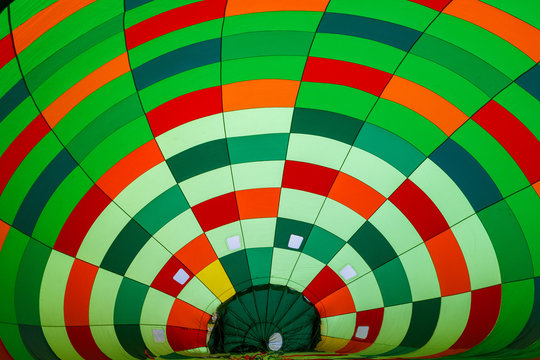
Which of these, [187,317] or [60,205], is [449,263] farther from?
[60,205]

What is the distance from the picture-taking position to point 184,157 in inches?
142

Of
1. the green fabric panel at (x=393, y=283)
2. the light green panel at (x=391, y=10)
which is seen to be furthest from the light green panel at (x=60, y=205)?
the green fabric panel at (x=393, y=283)

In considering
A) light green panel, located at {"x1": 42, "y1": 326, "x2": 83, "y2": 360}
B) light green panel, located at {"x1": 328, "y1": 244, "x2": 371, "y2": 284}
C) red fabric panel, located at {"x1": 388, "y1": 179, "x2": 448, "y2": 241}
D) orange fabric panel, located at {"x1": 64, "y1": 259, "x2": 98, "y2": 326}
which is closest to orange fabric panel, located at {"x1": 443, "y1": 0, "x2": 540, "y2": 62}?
red fabric panel, located at {"x1": 388, "y1": 179, "x2": 448, "y2": 241}

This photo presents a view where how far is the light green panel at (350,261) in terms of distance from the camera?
4004mm

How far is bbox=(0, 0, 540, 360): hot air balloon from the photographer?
3.01m

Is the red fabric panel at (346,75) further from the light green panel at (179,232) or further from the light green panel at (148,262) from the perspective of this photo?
the light green panel at (148,262)

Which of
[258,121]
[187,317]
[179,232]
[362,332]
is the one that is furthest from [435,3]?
[187,317]

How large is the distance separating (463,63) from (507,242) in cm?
139

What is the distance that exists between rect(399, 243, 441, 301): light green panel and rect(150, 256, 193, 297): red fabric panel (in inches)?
73.7

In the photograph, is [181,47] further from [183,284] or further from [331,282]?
[331,282]

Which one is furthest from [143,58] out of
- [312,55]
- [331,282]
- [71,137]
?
[331,282]

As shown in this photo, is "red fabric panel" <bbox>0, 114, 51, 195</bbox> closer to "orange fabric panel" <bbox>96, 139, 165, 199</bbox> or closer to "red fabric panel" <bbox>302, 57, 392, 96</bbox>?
"orange fabric panel" <bbox>96, 139, 165, 199</bbox>

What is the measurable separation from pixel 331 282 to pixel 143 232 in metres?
1.70

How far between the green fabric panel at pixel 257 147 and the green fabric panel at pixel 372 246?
3.11ft
